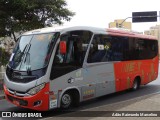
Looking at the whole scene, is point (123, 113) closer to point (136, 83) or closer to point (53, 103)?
point (53, 103)

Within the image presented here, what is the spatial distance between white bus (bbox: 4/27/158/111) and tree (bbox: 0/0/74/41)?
5.26 meters

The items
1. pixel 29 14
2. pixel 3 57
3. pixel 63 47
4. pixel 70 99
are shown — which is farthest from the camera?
pixel 3 57

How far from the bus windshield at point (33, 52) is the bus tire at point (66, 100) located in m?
1.38

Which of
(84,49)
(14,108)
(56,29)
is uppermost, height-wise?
(56,29)

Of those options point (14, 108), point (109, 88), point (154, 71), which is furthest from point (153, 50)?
point (14, 108)

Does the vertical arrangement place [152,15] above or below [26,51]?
above

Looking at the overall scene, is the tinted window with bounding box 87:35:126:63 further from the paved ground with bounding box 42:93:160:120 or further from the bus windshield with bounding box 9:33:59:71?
the paved ground with bounding box 42:93:160:120

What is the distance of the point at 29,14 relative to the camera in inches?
664

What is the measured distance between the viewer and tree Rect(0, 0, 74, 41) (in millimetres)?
15875

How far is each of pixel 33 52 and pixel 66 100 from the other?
1.93 metres

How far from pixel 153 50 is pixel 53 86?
8.65 m

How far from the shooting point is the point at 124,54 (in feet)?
43.2

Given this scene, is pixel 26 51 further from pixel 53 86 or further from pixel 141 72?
pixel 141 72

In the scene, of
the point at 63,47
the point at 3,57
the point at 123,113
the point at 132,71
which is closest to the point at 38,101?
the point at 63,47
